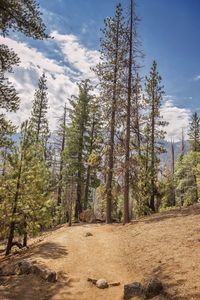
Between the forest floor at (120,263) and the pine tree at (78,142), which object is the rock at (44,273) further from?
the pine tree at (78,142)

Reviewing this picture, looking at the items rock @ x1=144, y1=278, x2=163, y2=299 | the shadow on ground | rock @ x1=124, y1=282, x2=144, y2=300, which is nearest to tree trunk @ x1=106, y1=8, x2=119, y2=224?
the shadow on ground

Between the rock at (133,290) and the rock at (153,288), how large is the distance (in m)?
0.23

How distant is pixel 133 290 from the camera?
1069 centimetres

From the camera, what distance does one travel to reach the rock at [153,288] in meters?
10.1

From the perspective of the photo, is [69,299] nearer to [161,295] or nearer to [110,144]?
[161,295]

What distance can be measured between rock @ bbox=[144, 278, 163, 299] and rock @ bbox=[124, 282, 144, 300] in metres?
0.23

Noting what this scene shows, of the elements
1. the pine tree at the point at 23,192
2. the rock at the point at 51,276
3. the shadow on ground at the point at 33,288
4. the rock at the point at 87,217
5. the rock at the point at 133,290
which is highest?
the pine tree at the point at 23,192

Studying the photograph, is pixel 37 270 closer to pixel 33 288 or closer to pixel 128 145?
pixel 33 288

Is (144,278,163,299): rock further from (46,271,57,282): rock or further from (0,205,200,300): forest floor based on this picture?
(46,271,57,282): rock

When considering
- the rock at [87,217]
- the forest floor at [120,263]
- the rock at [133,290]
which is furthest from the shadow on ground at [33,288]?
the rock at [87,217]

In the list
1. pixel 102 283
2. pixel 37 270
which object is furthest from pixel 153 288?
pixel 37 270

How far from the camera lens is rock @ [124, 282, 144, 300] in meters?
10.5

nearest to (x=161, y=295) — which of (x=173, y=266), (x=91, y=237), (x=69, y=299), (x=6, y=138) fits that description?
(x=173, y=266)

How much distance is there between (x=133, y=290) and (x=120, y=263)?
4.17 meters
